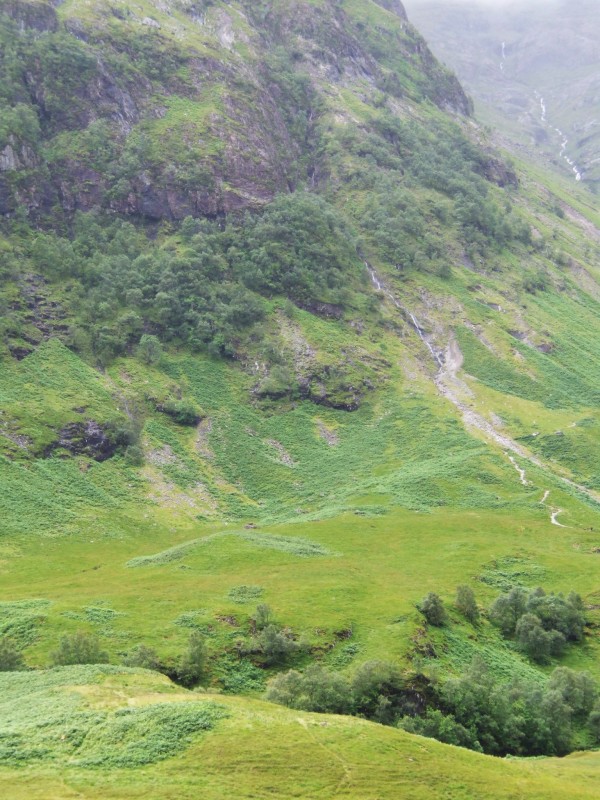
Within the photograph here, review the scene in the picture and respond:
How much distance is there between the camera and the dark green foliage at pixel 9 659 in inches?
2712

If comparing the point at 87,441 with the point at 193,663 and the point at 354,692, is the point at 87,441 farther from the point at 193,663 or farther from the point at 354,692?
the point at 354,692

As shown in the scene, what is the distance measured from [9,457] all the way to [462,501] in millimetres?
87781

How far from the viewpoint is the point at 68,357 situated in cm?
16462

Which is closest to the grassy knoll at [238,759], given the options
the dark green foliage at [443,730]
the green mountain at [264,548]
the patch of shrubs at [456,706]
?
the green mountain at [264,548]

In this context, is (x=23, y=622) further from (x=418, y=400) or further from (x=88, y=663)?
(x=418, y=400)

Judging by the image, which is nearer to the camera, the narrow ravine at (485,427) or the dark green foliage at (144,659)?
the dark green foliage at (144,659)

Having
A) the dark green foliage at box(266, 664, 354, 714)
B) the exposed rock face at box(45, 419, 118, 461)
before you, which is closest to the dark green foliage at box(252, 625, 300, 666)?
the dark green foliage at box(266, 664, 354, 714)

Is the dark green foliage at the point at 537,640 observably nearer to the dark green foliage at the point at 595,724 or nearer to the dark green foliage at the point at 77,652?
the dark green foliage at the point at 595,724

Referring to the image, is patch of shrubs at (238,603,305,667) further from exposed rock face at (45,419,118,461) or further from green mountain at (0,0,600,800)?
exposed rock face at (45,419,118,461)

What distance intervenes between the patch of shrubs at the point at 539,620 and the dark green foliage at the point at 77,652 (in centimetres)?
5380

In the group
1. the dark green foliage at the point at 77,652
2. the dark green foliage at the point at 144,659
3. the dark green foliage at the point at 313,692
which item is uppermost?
the dark green foliage at the point at 313,692

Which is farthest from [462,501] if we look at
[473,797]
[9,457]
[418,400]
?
[473,797]

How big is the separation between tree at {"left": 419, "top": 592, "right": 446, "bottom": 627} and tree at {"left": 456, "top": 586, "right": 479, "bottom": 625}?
5.31 meters

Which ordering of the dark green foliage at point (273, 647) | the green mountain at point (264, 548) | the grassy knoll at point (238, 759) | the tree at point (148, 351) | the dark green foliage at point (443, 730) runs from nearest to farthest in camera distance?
the grassy knoll at point (238, 759) < the green mountain at point (264, 548) < the dark green foliage at point (443, 730) < the dark green foliage at point (273, 647) < the tree at point (148, 351)
